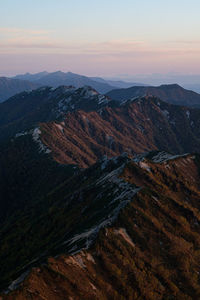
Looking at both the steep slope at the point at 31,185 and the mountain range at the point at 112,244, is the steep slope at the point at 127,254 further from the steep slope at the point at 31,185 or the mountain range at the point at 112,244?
the steep slope at the point at 31,185

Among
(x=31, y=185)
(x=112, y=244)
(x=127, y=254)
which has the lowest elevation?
(x=31, y=185)

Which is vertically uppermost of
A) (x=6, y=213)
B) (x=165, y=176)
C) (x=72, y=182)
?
(x=165, y=176)

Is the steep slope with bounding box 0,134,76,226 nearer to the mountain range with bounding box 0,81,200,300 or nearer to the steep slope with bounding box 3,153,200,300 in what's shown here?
the mountain range with bounding box 0,81,200,300

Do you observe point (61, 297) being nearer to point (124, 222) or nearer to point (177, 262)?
point (124, 222)

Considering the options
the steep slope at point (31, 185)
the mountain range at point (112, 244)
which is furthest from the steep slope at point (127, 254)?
the steep slope at point (31, 185)

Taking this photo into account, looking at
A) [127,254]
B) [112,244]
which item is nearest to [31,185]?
[112,244]

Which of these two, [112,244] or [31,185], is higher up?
[112,244]

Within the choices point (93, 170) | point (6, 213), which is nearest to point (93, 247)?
point (93, 170)

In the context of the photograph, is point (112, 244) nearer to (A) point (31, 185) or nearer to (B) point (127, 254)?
(B) point (127, 254)
